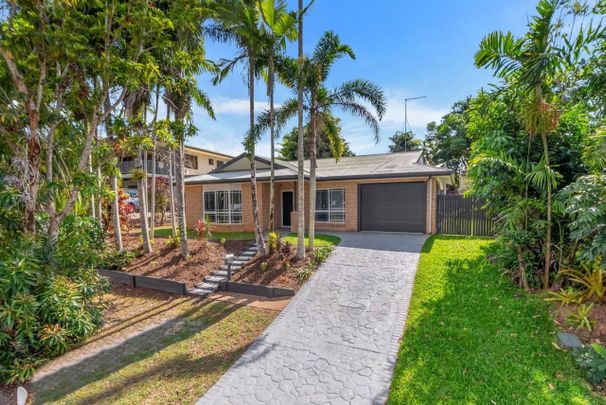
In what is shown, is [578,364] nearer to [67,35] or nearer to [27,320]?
[27,320]

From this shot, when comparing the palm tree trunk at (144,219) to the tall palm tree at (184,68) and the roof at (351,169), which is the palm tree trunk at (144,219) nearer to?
the tall palm tree at (184,68)

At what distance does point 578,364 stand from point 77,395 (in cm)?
736

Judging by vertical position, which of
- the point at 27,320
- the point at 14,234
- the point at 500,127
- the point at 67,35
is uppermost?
the point at 67,35

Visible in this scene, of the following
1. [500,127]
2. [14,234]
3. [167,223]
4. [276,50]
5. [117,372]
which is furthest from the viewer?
[167,223]

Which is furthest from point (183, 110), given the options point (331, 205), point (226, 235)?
point (331, 205)

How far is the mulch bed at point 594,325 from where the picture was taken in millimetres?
4617

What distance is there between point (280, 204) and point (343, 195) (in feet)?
12.5

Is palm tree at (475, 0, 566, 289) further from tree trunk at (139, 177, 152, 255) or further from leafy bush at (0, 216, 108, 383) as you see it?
tree trunk at (139, 177, 152, 255)

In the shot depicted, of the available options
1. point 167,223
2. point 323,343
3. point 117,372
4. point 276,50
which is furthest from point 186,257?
point 167,223

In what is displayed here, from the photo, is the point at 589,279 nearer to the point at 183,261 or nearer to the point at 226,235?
the point at 183,261

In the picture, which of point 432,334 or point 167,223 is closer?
point 432,334

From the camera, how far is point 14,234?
200 inches

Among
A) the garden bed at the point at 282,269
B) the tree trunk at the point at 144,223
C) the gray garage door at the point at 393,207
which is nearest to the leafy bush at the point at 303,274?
the garden bed at the point at 282,269

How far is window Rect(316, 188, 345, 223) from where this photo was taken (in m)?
14.1
